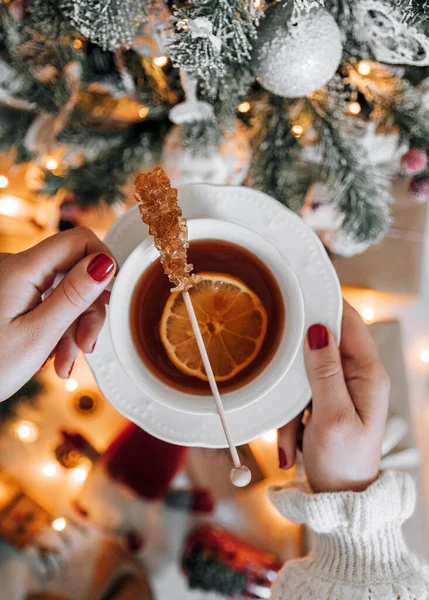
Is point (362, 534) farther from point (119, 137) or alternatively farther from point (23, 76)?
point (23, 76)

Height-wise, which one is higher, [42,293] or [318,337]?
[42,293]

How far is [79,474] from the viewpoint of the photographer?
4.17 feet

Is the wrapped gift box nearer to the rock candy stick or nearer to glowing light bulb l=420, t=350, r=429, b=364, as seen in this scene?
glowing light bulb l=420, t=350, r=429, b=364

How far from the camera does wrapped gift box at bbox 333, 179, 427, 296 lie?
118 cm

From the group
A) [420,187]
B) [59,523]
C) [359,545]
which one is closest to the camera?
[359,545]

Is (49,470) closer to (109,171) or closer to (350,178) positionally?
(109,171)

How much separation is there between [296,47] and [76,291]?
444 mm

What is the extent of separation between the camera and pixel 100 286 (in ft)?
2.20

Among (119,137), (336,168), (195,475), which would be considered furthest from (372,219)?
(195,475)

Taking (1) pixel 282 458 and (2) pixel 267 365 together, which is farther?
(1) pixel 282 458

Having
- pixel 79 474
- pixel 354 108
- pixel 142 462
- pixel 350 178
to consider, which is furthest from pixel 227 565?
pixel 354 108

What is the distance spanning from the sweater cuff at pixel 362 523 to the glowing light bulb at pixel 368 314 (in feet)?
1.57

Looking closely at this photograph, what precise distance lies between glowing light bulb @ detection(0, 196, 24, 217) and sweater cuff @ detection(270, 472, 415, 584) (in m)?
0.99

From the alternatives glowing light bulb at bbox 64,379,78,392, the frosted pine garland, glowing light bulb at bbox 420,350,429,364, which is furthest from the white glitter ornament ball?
glowing light bulb at bbox 64,379,78,392
